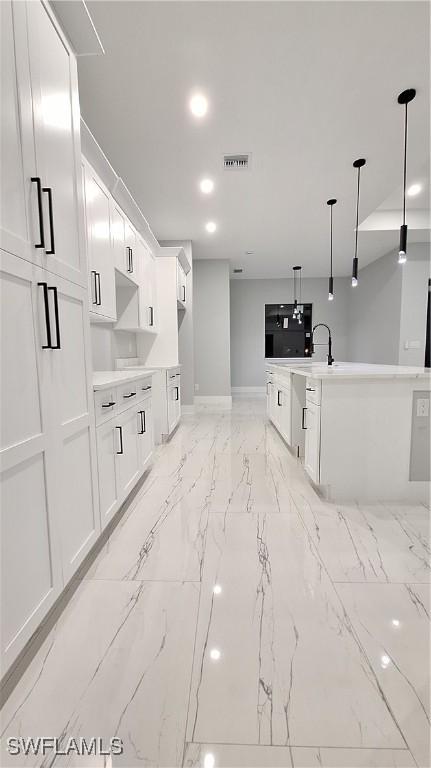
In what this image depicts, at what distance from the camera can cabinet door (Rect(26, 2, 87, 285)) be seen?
3.95 feet

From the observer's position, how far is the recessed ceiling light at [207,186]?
12.0ft

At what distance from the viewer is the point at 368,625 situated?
1265 mm

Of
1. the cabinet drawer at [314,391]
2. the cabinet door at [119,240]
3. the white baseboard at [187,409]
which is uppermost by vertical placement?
the cabinet door at [119,240]

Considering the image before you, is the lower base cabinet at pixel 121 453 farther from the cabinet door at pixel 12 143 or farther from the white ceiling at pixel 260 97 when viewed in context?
the white ceiling at pixel 260 97

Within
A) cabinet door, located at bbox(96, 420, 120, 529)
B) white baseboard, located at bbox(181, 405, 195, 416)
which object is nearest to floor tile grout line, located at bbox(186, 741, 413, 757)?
cabinet door, located at bbox(96, 420, 120, 529)

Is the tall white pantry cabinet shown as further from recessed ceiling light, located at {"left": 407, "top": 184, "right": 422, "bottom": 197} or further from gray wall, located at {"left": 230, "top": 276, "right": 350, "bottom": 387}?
gray wall, located at {"left": 230, "top": 276, "right": 350, "bottom": 387}

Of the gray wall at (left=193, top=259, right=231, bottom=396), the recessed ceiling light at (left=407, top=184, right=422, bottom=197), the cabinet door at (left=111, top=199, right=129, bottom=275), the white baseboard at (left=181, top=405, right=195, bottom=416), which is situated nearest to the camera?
the cabinet door at (left=111, top=199, right=129, bottom=275)

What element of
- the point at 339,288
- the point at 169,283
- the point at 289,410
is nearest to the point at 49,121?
the point at 289,410

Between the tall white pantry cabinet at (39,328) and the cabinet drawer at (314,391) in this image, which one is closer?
the tall white pantry cabinet at (39,328)

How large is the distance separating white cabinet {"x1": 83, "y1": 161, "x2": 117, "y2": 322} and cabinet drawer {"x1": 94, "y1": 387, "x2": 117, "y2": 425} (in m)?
0.67

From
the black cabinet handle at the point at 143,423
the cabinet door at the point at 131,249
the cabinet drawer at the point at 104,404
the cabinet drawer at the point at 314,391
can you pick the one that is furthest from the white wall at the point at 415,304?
the cabinet drawer at the point at 104,404

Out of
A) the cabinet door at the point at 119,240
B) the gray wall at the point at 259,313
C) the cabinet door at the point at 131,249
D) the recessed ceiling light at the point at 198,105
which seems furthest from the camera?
the gray wall at the point at 259,313

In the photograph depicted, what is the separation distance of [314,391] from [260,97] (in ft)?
7.48

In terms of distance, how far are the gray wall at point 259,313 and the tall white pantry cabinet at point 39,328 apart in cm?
715
